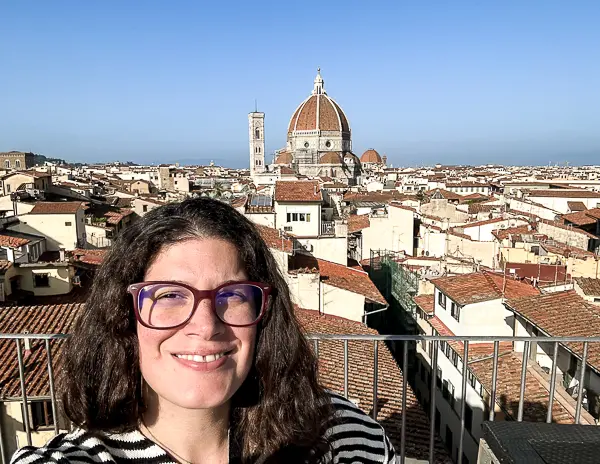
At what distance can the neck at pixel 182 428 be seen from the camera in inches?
50.4

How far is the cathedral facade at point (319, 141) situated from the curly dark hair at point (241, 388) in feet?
210

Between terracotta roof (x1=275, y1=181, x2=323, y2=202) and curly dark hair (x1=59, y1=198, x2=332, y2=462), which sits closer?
curly dark hair (x1=59, y1=198, x2=332, y2=462)

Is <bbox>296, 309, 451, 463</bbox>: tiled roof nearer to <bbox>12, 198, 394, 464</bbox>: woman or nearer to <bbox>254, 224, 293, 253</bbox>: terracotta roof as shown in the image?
<bbox>12, 198, 394, 464</bbox>: woman

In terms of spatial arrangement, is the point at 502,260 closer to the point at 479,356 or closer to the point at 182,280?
the point at 479,356

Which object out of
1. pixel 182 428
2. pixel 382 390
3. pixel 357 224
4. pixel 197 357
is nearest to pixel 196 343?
pixel 197 357

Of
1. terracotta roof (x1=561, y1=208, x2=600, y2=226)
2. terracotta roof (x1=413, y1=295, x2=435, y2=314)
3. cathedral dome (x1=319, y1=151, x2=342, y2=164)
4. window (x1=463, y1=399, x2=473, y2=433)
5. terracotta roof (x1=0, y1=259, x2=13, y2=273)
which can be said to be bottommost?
window (x1=463, y1=399, x2=473, y2=433)

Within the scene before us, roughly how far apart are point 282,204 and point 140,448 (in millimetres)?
16031

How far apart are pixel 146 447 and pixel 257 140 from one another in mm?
76395

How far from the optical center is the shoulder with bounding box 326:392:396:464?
1474mm

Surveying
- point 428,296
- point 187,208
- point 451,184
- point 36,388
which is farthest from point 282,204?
point 451,184

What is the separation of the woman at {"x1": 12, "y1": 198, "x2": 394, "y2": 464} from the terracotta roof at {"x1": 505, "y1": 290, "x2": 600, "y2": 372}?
627 cm

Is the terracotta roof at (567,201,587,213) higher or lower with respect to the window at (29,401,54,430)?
lower

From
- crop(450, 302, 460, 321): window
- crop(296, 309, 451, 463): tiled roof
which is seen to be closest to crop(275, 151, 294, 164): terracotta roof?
crop(450, 302, 460, 321): window

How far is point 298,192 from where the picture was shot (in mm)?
17609
